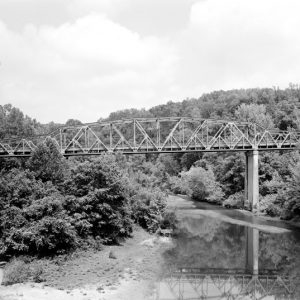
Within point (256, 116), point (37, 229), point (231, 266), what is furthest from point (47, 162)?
point (256, 116)

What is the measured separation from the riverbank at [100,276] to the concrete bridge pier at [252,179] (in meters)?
33.9

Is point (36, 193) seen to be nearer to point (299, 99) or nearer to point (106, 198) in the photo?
point (106, 198)

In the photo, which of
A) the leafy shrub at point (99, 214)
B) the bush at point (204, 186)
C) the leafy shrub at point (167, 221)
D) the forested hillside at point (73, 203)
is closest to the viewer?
the forested hillside at point (73, 203)

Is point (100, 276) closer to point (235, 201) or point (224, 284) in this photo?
point (224, 284)

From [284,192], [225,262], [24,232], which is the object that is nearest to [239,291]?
[225,262]

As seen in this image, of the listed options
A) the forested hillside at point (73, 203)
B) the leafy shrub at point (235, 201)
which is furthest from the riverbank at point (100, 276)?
the leafy shrub at point (235, 201)

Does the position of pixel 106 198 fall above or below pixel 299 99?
below

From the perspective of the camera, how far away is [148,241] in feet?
134

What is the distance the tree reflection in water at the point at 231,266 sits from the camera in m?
26.5

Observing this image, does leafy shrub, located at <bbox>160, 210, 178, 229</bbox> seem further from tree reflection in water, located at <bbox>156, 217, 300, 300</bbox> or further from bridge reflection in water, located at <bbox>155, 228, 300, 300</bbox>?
bridge reflection in water, located at <bbox>155, 228, 300, 300</bbox>

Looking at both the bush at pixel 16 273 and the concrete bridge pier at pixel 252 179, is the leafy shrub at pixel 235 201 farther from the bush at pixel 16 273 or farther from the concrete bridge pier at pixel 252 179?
the bush at pixel 16 273

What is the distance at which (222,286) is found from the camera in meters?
27.5

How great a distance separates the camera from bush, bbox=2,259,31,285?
2645cm

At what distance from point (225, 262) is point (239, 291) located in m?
7.25
